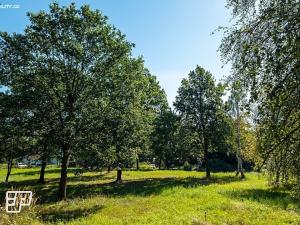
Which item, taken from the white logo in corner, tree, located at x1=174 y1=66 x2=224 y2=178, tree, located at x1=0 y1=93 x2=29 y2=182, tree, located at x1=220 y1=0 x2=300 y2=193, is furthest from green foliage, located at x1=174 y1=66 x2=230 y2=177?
tree, located at x1=220 y1=0 x2=300 y2=193

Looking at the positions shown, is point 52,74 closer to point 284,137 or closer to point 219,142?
point 284,137

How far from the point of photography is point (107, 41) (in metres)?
31.9

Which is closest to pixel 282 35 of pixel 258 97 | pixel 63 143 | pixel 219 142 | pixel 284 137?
pixel 258 97

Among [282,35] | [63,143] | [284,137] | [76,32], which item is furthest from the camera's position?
[76,32]

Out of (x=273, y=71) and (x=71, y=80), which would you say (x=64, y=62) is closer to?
(x=71, y=80)

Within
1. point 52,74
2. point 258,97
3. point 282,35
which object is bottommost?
point 258,97

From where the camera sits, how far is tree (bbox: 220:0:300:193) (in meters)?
9.35

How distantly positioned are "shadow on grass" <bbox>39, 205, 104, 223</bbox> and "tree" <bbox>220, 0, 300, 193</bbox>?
1500cm

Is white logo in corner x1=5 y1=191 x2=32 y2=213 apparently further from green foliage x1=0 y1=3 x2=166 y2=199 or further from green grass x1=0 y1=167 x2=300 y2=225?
green foliage x1=0 y1=3 x2=166 y2=199

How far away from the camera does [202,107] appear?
56.2m

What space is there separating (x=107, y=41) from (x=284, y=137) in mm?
23759

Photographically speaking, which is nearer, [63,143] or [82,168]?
[63,143]

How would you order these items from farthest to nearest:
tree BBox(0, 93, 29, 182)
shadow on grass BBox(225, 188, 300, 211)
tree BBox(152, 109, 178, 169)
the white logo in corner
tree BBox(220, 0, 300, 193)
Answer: tree BBox(152, 109, 178, 169) < tree BBox(0, 93, 29, 182) < shadow on grass BBox(225, 188, 300, 211) < the white logo in corner < tree BBox(220, 0, 300, 193)

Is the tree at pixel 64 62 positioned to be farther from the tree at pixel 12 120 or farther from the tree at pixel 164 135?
the tree at pixel 164 135
